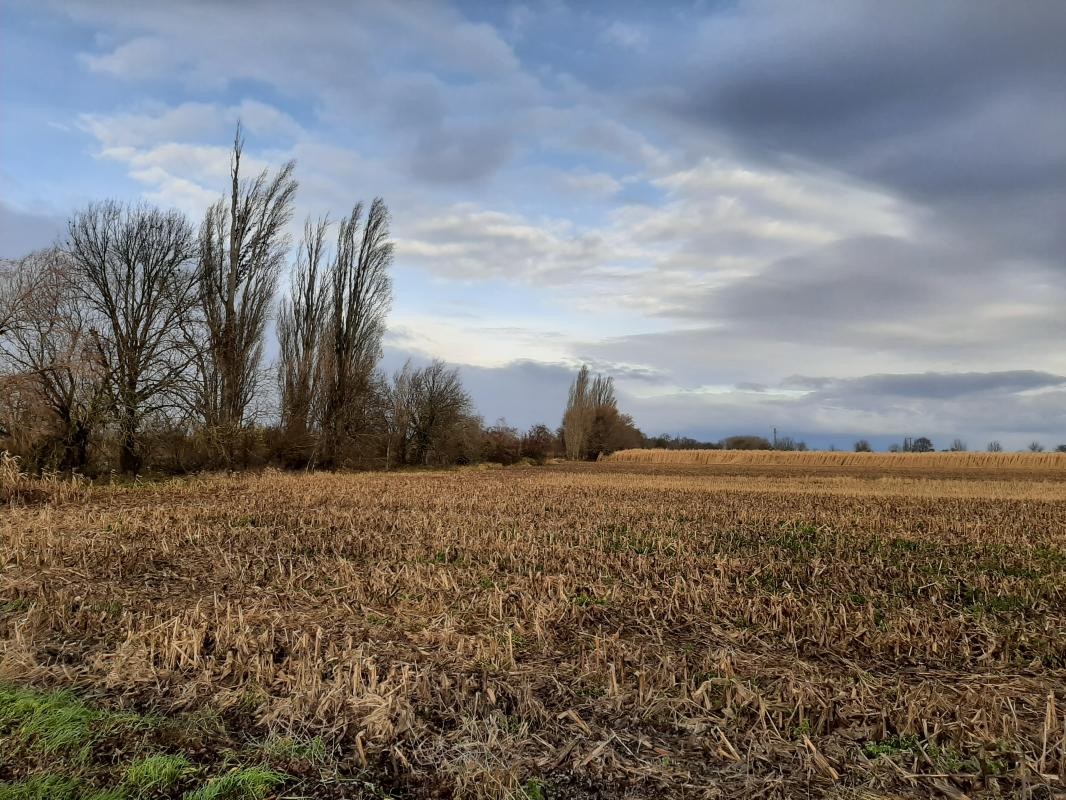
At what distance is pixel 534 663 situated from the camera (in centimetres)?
556

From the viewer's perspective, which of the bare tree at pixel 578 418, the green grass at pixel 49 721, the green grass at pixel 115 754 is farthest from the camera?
the bare tree at pixel 578 418

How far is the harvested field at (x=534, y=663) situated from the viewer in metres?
3.89

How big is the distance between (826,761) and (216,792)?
130 inches

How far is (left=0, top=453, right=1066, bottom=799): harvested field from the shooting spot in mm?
3895

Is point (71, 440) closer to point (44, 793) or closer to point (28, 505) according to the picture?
point (28, 505)

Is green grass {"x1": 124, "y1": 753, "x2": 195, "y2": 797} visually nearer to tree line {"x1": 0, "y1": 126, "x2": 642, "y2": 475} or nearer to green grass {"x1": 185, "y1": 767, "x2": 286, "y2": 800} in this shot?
green grass {"x1": 185, "y1": 767, "x2": 286, "y2": 800}

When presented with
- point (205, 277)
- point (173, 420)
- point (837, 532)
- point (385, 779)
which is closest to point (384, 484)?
point (173, 420)

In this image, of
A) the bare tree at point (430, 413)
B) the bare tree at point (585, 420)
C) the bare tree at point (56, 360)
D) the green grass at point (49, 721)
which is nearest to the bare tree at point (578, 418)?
the bare tree at point (585, 420)

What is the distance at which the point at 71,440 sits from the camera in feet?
74.3

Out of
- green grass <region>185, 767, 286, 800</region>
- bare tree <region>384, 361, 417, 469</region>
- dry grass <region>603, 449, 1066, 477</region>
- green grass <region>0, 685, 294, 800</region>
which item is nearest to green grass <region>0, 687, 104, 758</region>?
green grass <region>0, 685, 294, 800</region>

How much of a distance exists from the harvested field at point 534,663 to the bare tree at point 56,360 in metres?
11.4

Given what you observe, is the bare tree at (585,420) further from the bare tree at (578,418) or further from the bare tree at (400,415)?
the bare tree at (400,415)

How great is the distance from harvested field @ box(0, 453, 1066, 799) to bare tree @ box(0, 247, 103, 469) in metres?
11.4

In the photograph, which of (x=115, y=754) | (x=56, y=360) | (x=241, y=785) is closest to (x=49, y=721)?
(x=115, y=754)
